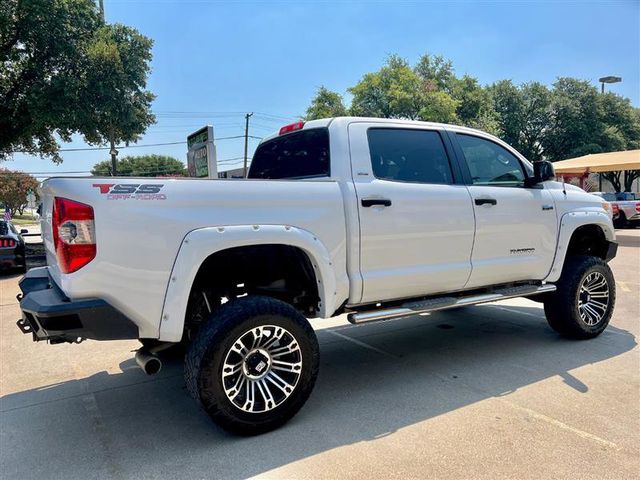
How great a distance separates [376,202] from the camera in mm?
3668

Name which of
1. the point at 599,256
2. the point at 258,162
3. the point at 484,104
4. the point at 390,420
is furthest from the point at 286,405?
the point at 484,104

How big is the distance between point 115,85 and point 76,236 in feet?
43.2

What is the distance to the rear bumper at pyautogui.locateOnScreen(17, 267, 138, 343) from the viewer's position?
277cm

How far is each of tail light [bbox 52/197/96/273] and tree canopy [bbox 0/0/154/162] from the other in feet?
40.6

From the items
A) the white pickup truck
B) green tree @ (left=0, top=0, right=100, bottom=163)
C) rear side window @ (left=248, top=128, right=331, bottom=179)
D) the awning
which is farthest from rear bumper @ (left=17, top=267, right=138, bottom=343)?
the awning

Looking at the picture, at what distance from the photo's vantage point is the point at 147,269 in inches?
114

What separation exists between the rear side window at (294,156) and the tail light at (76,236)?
1.76 metres

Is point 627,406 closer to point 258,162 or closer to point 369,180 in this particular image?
point 369,180

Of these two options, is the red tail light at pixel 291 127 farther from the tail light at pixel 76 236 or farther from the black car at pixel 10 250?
the black car at pixel 10 250

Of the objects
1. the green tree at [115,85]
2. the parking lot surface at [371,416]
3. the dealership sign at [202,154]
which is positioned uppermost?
the green tree at [115,85]

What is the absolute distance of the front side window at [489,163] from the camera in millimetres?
4562

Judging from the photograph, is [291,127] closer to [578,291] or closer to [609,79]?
[578,291]

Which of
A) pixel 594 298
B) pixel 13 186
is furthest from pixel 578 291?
pixel 13 186

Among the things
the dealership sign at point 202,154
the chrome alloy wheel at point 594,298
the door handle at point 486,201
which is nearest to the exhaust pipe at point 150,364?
the door handle at point 486,201
